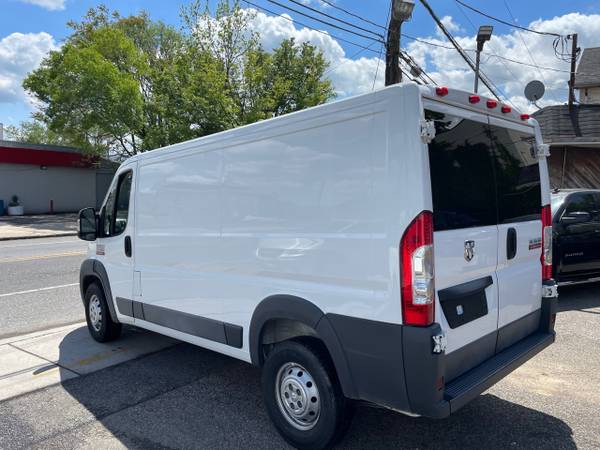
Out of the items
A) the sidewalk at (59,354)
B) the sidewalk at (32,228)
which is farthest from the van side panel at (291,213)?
the sidewalk at (32,228)

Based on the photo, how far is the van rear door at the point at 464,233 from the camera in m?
2.96

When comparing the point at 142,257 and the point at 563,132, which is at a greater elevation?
the point at 563,132

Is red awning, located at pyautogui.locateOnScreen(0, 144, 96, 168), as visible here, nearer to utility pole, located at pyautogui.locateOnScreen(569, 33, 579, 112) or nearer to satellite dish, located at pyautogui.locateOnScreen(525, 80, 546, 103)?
satellite dish, located at pyautogui.locateOnScreen(525, 80, 546, 103)

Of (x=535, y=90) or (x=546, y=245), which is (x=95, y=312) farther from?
(x=535, y=90)

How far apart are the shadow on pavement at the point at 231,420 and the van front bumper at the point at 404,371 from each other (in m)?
0.64

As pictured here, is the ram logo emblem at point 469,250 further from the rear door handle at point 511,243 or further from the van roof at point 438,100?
the van roof at point 438,100

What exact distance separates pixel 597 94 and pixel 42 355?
30.6 m

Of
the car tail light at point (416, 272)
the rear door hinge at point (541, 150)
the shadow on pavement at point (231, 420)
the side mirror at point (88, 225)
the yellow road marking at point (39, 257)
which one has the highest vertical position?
the rear door hinge at point (541, 150)

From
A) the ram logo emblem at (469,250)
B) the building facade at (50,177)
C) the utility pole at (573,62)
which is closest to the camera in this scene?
the ram logo emblem at (469,250)

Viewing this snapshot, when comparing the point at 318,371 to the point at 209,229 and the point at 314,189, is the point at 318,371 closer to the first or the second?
the point at 314,189

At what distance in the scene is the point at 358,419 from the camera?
3.77 m

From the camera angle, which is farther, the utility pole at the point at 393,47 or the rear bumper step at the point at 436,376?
the utility pole at the point at 393,47

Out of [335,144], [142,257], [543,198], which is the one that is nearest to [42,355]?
[142,257]

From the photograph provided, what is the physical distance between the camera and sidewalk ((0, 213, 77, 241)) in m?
20.0
